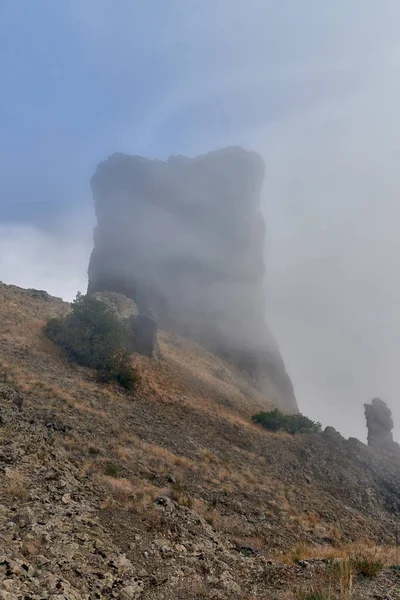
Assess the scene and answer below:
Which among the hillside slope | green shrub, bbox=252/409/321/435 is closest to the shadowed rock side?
green shrub, bbox=252/409/321/435

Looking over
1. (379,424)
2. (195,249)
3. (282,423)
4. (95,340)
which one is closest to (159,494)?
(95,340)

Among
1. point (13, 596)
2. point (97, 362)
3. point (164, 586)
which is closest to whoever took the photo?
point (13, 596)

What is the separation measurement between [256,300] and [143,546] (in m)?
85.4

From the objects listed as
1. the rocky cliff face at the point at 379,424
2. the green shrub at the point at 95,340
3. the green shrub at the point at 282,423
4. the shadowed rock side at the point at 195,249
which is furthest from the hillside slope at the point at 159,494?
the shadowed rock side at the point at 195,249

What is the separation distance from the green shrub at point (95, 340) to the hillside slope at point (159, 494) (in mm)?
1277

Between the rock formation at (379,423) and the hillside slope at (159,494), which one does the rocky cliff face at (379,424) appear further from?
the hillside slope at (159,494)

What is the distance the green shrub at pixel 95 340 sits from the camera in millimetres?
28500

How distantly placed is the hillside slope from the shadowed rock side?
42.8 m

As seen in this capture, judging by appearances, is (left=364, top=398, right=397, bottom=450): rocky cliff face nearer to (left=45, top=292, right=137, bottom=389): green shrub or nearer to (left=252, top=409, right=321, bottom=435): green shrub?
(left=252, top=409, right=321, bottom=435): green shrub

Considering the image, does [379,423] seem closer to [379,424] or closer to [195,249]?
[379,424]

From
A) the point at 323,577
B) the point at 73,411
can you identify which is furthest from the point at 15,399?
the point at 323,577

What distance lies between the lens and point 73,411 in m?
19.0

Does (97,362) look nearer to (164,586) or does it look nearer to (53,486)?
(53,486)

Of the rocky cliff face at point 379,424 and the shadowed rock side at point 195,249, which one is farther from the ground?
the shadowed rock side at point 195,249
